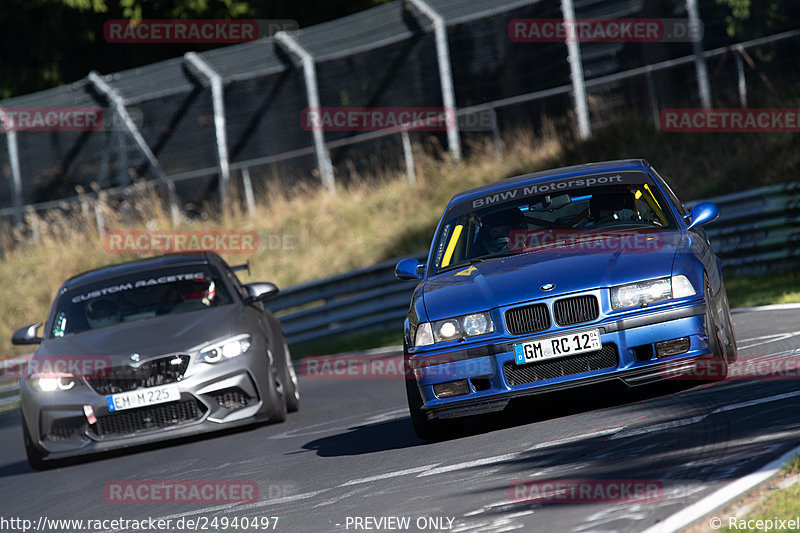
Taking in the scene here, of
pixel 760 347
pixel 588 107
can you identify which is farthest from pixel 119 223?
pixel 760 347

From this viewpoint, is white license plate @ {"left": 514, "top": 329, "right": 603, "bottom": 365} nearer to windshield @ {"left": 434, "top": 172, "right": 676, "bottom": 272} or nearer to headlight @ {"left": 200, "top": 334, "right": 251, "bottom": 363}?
windshield @ {"left": 434, "top": 172, "right": 676, "bottom": 272}

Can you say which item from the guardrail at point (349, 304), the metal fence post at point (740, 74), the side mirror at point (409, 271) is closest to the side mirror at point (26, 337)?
the side mirror at point (409, 271)

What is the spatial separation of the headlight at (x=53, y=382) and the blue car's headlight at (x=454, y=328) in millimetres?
3529

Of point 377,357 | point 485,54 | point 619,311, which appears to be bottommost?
point 377,357

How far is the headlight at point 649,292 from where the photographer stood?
7125mm

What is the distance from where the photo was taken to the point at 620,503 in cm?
516

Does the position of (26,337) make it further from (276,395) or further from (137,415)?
(276,395)

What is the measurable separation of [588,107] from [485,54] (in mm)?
2123

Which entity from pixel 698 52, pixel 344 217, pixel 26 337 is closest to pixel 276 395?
pixel 26 337

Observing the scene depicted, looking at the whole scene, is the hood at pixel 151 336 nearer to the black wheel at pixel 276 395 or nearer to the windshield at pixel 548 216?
the black wheel at pixel 276 395

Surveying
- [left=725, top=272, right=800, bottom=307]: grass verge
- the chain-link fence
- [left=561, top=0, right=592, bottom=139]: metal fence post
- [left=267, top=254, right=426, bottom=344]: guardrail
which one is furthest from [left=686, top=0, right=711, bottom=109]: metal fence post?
[left=267, top=254, right=426, bottom=344]: guardrail

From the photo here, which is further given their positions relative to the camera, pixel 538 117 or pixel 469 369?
pixel 538 117

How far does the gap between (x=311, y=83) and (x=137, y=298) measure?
40.3 feet

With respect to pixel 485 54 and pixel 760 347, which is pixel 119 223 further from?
pixel 760 347
